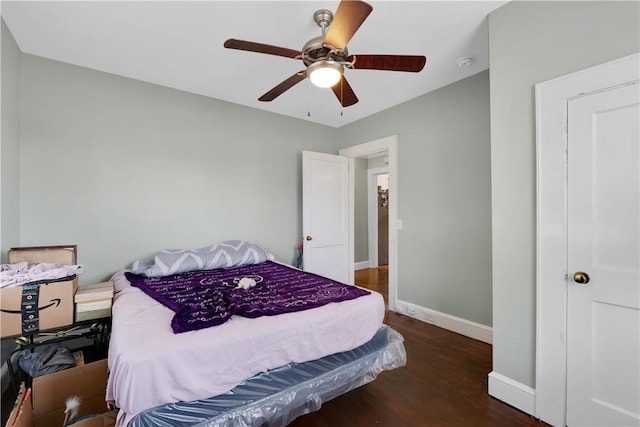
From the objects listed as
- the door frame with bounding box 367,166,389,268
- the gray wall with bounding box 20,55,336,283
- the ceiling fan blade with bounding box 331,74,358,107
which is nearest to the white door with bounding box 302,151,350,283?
the gray wall with bounding box 20,55,336,283

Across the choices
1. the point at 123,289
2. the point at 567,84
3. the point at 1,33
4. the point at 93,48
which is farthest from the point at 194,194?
the point at 567,84

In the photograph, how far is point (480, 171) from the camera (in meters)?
2.78

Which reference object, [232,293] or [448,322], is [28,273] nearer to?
[232,293]

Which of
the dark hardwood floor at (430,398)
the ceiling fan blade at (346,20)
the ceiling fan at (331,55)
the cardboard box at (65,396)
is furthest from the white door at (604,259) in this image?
the cardboard box at (65,396)

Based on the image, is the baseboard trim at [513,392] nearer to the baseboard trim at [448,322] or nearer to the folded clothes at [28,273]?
the baseboard trim at [448,322]

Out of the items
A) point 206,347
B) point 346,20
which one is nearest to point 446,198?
point 346,20

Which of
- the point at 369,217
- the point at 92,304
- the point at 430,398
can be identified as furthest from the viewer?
the point at 369,217

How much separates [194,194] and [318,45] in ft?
7.32

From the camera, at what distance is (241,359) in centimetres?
144

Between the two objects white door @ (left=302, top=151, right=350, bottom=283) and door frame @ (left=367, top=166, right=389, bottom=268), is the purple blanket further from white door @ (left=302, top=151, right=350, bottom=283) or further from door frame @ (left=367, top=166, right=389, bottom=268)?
door frame @ (left=367, top=166, right=389, bottom=268)

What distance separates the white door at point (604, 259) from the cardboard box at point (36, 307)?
9.66ft

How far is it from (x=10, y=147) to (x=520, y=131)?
357 cm

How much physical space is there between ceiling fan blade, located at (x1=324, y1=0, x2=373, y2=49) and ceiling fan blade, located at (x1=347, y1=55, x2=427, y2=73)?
Answer: 0.64ft

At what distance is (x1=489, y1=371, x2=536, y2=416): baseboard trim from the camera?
1.76m
